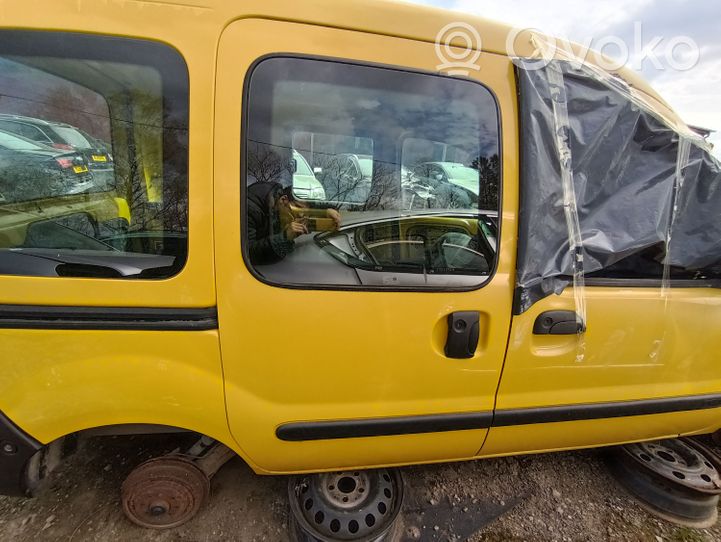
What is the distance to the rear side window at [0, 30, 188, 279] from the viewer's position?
3.75ft

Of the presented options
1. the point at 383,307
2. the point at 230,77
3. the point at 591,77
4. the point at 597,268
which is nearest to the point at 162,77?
the point at 230,77

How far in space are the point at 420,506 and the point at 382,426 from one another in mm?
720

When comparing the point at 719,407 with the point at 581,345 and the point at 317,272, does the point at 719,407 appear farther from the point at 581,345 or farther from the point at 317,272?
the point at 317,272

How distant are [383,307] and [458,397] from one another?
0.52 meters

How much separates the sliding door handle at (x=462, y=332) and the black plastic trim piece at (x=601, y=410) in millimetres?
384

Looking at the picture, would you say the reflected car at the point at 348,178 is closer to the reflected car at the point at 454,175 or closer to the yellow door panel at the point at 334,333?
the reflected car at the point at 454,175

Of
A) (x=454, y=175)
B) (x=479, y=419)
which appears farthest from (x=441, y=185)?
(x=479, y=419)

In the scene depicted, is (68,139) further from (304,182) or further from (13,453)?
(13,453)

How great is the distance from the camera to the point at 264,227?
1267 millimetres

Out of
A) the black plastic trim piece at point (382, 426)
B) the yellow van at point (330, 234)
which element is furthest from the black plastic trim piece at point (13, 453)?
the black plastic trim piece at point (382, 426)

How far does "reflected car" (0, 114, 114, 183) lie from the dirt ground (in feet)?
4.80

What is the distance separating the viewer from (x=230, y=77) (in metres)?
1.17

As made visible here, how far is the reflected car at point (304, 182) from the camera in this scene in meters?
1.28

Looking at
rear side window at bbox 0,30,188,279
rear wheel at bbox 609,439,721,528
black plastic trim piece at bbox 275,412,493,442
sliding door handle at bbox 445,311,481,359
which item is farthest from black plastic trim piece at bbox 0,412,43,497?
rear wheel at bbox 609,439,721,528
